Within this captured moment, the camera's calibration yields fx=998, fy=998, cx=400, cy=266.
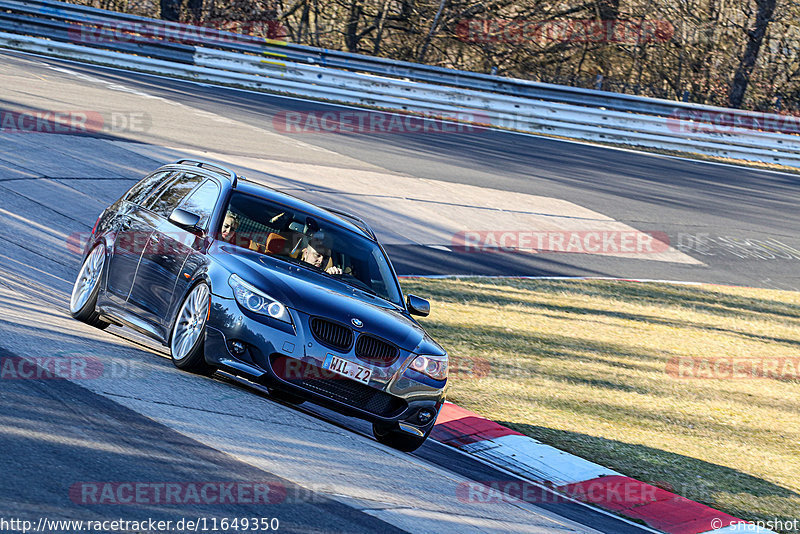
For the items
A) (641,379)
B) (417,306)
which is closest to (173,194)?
(417,306)

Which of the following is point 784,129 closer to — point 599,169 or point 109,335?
point 599,169

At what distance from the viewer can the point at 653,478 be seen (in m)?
8.81

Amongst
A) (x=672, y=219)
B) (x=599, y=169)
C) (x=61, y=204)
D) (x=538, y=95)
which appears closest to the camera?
(x=61, y=204)

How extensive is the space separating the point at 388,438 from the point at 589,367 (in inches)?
183

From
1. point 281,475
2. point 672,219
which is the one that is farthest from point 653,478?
point 672,219

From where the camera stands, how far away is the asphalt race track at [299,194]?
5.72 meters

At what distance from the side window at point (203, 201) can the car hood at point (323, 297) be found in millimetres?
685

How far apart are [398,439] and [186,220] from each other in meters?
2.47

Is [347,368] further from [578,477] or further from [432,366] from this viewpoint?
[578,477]

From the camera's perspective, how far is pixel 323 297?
758cm
